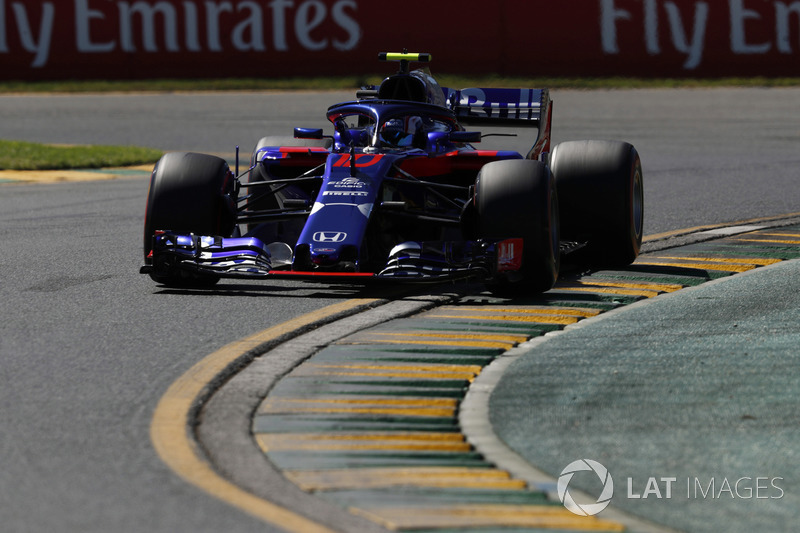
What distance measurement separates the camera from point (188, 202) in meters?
7.96

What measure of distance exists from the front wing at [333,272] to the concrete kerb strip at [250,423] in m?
0.21

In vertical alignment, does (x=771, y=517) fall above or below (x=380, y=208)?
below

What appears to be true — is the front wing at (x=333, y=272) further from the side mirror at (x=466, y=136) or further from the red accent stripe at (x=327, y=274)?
the side mirror at (x=466, y=136)

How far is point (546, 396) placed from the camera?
5316 millimetres

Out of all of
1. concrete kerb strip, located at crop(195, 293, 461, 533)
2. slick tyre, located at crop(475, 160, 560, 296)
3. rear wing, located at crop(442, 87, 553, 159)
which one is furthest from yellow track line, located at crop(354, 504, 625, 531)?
rear wing, located at crop(442, 87, 553, 159)

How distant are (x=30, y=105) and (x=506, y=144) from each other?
10397mm

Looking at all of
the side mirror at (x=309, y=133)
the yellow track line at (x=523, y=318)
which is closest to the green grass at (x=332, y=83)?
the side mirror at (x=309, y=133)

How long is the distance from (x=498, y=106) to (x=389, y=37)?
54.1ft

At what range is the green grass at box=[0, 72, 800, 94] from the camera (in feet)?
82.5

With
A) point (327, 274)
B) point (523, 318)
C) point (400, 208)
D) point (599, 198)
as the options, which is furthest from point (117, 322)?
point (599, 198)

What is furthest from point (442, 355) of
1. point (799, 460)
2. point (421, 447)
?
point (799, 460)

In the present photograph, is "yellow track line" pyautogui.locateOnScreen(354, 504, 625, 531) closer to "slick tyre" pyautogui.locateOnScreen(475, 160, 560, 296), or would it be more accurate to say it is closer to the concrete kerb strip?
the concrete kerb strip

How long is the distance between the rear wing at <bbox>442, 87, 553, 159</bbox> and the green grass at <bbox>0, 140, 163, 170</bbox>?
7206 millimetres

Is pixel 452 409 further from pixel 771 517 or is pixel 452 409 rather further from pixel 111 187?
pixel 111 187
